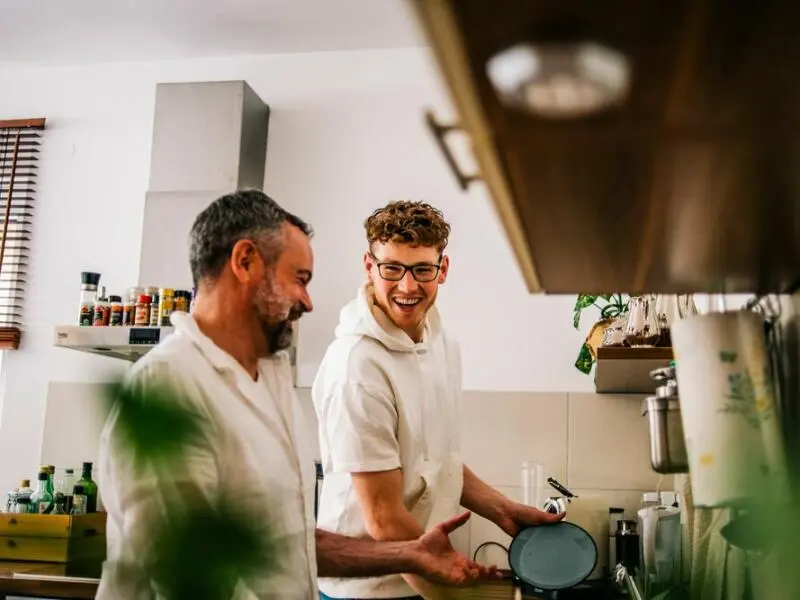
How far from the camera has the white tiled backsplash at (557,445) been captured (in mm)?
3066

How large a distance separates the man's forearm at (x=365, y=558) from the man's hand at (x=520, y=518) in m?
0.41

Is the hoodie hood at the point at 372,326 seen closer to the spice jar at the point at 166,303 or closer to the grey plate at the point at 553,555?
the grey plate at the point at 553,555

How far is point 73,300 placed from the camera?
365 cm

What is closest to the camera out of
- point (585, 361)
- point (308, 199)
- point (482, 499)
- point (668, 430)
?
point (668, 430)

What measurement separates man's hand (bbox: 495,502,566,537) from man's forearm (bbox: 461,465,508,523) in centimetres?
3

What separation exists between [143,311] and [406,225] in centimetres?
145

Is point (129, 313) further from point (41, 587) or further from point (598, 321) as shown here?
point (598, 321)

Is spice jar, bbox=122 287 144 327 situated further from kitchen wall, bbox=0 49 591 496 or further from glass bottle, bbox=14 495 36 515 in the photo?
glass bottle, bbox=14 495 36 515

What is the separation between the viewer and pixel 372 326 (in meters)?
2.04

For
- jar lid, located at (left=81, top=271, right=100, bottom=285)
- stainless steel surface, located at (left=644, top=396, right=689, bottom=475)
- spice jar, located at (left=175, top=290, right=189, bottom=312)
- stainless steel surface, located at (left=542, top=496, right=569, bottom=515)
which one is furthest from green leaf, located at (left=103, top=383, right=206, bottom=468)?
jar lid, located at (left=81, top=271, right=100, bottom=285)

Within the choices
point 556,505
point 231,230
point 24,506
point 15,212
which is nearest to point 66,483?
point 24,506

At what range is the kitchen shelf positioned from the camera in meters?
2.10

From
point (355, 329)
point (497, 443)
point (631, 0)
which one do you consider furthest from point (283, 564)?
point (497, 443)

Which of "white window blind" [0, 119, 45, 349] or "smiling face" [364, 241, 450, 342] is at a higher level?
"white window blind" [0, 119, 45, 349]
